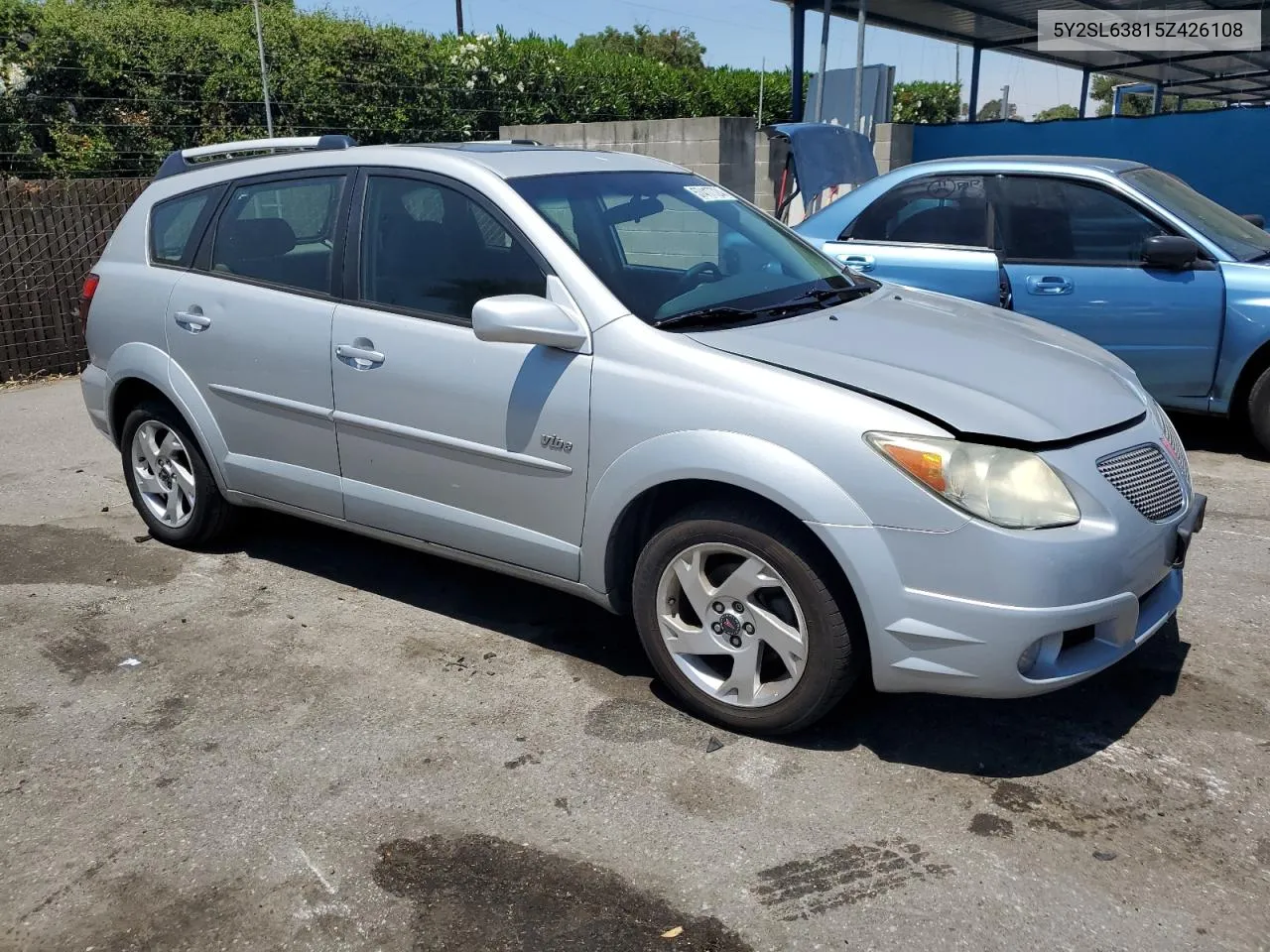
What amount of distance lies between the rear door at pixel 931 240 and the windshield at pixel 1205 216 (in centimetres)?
88

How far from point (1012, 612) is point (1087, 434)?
0.63 metres

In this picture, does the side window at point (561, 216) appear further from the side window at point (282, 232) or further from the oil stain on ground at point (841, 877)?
the oil stain on ground at point (841, 877)

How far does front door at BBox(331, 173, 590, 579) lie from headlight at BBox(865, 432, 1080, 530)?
106 cm

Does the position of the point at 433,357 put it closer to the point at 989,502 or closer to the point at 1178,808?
the point at 989,502

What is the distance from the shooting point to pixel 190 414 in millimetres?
4809

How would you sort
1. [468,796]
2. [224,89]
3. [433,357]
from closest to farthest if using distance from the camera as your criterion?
[468,796] → [433,357] → [224,89]

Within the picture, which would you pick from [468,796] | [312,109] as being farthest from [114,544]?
[312,109]

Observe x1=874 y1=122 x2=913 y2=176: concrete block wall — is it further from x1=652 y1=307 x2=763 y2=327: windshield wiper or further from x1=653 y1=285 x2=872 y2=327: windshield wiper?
x1=652 y1=307 x2=763 y2=327: windshield wiper

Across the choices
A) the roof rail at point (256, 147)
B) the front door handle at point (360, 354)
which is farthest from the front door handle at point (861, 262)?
the front door handle at point (360, 354)

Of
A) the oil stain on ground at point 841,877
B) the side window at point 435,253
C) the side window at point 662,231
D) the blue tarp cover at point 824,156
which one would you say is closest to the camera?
the oil stain on ground at point 841,877

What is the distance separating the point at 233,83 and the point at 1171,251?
10.8m

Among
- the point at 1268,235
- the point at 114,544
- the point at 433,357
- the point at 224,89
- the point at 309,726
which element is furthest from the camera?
the point at 224,89

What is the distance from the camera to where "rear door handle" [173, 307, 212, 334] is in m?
4.69

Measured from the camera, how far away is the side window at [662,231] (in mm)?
4125
